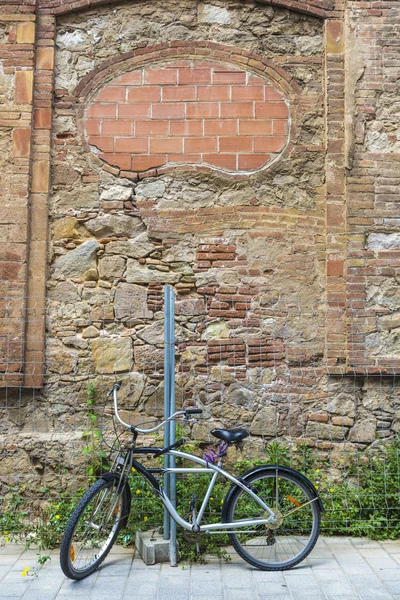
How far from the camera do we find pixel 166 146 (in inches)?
233

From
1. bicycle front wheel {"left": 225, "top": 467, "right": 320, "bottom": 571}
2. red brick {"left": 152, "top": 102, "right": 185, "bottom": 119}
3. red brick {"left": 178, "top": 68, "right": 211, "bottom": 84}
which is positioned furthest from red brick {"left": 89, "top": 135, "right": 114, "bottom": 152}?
bicycle front wheel {"left": 225, "top": 467, "right": 320, "bottom": 571}

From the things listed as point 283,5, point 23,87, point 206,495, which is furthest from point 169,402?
point 283,5

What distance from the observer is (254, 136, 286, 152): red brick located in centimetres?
593

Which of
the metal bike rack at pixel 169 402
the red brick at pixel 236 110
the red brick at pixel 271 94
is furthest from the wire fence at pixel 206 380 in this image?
the red brick at pixel 271 94

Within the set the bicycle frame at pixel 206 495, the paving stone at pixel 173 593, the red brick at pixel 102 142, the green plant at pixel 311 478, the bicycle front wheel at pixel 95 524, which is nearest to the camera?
the paving stone at pixel 173 593

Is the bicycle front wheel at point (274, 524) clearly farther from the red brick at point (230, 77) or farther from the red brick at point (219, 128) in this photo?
the red brick at point (230, 77)

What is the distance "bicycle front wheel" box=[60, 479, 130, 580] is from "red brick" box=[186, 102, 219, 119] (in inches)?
137

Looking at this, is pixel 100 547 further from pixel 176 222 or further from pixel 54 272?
pixel 176 222

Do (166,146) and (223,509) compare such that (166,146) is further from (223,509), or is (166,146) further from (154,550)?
(154,550)

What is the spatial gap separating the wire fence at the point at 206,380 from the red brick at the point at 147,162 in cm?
113

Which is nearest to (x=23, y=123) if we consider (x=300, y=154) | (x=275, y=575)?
(x=300, y=154)

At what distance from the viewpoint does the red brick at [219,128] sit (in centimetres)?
593

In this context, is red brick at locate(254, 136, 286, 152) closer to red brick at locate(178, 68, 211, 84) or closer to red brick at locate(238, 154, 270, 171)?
red brick at locate(238, 154, 270, 171)

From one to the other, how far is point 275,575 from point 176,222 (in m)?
3.13
